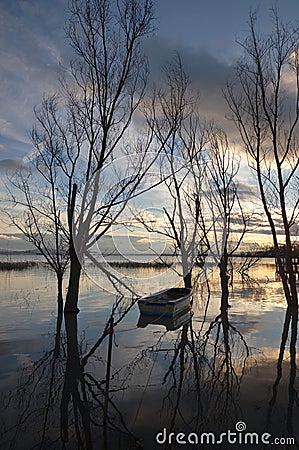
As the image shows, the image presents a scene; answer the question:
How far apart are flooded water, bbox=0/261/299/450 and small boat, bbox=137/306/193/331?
58 mm

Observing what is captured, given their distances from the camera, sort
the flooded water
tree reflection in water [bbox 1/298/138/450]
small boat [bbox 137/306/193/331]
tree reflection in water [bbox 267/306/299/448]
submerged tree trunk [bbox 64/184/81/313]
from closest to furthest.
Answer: tree reflection in water [bbox 1/298/138/450], the flooded water, tree reflection in water [bbox 267/306/299/448], small boat [bbox 137/306/193/331], submerged tree trunk [bbox 64/184/81/313]

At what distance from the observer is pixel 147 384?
5652 mm

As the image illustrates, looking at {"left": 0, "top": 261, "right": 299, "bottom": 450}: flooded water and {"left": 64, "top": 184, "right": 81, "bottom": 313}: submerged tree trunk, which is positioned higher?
{"left": 64, "top": 184, "right": 81, "bottom": 313}: submerged tree trunk

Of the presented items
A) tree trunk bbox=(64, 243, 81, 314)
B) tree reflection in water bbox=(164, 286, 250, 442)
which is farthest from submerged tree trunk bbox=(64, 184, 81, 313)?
tree reflection in water bbox=(164, 286, 250, 442)

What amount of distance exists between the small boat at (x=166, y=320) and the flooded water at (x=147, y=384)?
2.3 inches

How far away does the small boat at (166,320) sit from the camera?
10.5 metres

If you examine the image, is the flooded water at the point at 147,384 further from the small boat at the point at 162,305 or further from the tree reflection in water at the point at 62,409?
the small boat at the point at 162,305

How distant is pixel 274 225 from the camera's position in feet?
44.3

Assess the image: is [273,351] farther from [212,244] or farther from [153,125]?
[153,125]

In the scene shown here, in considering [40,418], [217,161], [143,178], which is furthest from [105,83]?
[40,418]

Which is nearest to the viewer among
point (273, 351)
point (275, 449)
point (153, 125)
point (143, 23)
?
point (275, 449)

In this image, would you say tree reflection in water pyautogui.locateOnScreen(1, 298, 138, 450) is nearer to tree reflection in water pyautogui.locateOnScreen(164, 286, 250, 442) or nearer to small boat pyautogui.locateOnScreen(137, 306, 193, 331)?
tree reflection in water pyautogui.locateOnScreen(164, 286, 250, 442)

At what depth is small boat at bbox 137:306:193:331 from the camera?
10.5 meters

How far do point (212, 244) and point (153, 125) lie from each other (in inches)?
219
